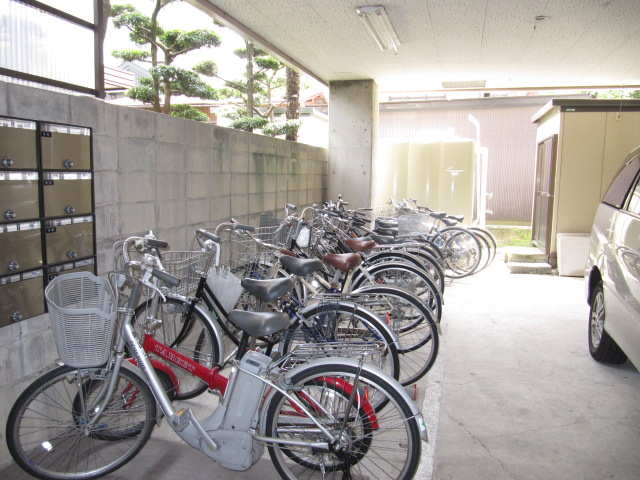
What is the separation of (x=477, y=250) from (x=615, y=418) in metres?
4.10

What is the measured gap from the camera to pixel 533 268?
7.67 metres

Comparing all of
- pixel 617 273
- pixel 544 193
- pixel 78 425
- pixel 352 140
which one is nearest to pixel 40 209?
pixel 78 425

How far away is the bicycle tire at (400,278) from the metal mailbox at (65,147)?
2241 millimetres

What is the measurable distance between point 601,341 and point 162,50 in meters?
9.89

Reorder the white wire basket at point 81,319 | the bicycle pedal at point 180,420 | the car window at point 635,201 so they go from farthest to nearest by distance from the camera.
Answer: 1. the car window at point 635,201
2. the bicycle pedal at point 180,420
3. the white wire basket at point 81,319

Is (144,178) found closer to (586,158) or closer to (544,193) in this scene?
(586,158)

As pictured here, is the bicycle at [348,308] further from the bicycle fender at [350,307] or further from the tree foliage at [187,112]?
the tree foliage at [187,112]

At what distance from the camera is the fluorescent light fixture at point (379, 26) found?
471 centimetres

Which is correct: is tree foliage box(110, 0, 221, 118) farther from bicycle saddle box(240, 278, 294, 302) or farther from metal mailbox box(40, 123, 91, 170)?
bicycle saddle box(240, 278, 294, 302)

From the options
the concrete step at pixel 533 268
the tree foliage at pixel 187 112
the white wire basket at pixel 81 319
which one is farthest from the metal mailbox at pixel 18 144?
the tree foliage at pixel 187 112

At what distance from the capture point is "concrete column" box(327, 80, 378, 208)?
801 centimetres

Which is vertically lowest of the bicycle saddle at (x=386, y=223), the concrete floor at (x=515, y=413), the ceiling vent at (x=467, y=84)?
the concrete floor at (x=515, y=413)

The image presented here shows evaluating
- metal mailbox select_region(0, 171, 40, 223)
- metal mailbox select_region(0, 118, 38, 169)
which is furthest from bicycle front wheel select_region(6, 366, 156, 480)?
metal mailbox select_region(0, 118, 38, 169)

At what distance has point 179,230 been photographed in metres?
3.95
